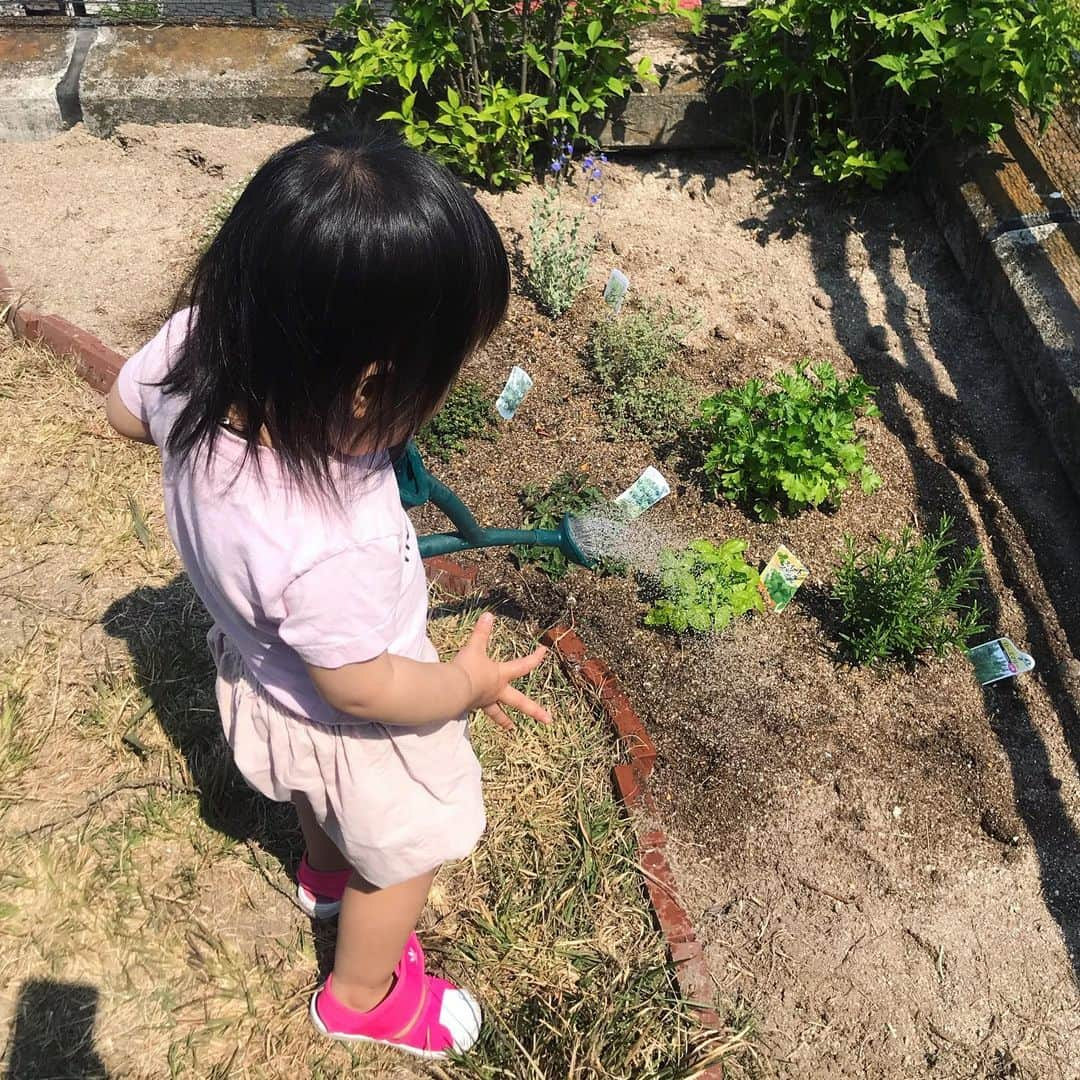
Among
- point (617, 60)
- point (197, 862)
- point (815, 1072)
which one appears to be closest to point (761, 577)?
point (815, 1072)

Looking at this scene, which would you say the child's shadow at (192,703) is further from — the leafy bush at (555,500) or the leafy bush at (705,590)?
the leafy bush at (705,590)

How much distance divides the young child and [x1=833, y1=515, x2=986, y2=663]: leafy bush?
1445 mm

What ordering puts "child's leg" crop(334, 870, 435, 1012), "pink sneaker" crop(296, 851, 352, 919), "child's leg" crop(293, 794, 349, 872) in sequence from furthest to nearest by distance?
1. "pink sneaker" crop(296, 851, 352, 919)
2. "child's leg" crop(293, 794, 349, 872)
3. "child's leg" crop(334, 870, 435, 1012)

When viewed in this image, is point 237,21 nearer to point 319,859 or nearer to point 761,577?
point 761,577

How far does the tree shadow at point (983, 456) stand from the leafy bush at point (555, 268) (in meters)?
0.98

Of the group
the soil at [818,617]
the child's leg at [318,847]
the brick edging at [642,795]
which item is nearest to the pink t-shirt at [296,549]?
the child's leg at [318,847]

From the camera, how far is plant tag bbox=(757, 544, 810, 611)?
2.68 meters

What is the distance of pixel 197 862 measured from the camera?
7.04 feet

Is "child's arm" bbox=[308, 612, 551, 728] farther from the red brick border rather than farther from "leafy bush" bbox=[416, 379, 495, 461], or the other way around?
"leafy bush" bbox=[416, 379, 495, 461]

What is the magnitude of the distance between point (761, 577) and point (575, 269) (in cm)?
148

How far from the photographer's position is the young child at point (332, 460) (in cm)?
105

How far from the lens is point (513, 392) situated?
3.06m

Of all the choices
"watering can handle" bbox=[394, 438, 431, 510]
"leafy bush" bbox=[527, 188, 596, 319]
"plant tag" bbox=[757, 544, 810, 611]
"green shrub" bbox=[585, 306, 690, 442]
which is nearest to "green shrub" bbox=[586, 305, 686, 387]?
"green shrub" bbox=[585, 306, 690, 442]

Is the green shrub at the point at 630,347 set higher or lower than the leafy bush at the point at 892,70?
lower
